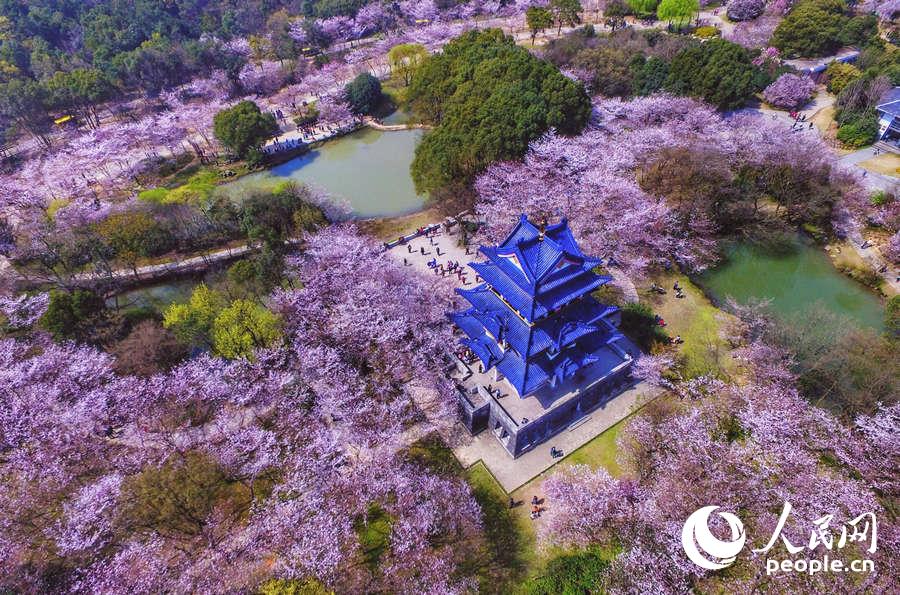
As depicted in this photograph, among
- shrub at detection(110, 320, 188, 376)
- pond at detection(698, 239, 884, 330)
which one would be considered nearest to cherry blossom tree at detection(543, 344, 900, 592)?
pond at detection(698, 239, 884, 330)

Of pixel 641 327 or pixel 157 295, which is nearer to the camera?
pixel 641 327

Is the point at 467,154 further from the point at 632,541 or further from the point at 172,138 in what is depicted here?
the point at 172,138

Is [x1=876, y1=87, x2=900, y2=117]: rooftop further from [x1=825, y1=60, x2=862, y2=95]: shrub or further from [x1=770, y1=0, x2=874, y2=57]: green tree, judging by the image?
[x1=770, y1=0, x2=874, y2=57]: green tree

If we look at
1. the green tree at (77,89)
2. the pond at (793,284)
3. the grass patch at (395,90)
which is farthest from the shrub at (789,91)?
the green tree at (77,89)

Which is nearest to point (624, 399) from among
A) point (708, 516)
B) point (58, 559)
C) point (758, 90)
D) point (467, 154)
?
point (708, 516)

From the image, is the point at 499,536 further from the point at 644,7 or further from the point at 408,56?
the point at 644,7

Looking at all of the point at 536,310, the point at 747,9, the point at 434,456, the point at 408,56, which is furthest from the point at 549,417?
the point at 747,9

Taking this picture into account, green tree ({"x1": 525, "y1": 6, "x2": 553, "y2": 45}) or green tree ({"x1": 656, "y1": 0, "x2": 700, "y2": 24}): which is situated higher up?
green tree ({"x1": 525, "y1": 6, "x2": 553, "y2": 45})
